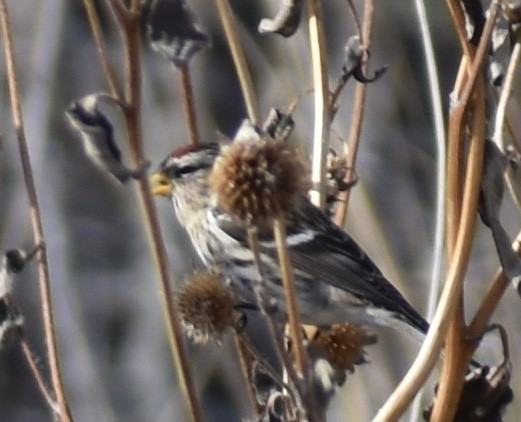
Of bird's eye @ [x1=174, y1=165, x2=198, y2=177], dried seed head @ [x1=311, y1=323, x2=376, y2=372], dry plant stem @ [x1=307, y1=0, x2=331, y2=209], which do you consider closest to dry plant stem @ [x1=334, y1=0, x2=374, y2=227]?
dry plant stem @ [x1=307, y1=0, x2=331, y2=209]

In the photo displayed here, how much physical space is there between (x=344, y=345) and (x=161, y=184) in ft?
3.66

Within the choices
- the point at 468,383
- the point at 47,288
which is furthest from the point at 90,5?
the point at 468,383

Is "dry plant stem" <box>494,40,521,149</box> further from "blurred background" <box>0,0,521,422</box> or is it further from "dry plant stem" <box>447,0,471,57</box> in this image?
"blurred background" <box>0,0,521,422</box>

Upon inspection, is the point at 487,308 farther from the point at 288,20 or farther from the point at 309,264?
the point at 309,264

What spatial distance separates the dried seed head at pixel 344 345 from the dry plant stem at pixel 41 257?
0.92 feet

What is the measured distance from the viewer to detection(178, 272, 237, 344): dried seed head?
4.14 feet

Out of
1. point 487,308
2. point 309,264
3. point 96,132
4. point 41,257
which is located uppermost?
point 96,132

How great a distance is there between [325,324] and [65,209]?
2.50m

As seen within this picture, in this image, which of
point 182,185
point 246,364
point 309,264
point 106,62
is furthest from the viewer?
point 182,185

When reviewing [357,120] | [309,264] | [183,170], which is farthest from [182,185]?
[357,120]

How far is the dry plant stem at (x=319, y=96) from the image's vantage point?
136 centimetres

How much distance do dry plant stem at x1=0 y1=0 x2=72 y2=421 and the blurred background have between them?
1584 mm

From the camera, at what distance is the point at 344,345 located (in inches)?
53.4

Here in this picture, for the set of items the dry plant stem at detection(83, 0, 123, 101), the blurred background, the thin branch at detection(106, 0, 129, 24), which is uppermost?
the thin branch at detection(106, 0, 129, 24)
